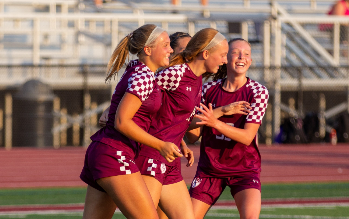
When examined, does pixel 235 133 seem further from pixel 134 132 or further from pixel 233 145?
pixel 134 132

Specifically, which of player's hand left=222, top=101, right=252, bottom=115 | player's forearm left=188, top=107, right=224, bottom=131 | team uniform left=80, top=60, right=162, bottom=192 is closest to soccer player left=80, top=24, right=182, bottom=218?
team uniform left=80, top=60, right=162, bottom=192

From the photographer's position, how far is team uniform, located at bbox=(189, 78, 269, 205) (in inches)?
206

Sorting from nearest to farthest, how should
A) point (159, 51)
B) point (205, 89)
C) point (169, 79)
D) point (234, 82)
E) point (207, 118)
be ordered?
point (159, 51), point (169, 79), point (207, 118), point (234, 82), point (205, 89)

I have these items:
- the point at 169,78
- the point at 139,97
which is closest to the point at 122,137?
the point at 139,97

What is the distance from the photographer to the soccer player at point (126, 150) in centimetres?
398

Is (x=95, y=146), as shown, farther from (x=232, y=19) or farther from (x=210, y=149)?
(x=232, y=19)

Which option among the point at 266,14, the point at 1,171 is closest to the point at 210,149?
the point at 1,171

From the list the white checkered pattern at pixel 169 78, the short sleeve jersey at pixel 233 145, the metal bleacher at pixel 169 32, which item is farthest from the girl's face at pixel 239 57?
the metal bleacher at pixel 169 32

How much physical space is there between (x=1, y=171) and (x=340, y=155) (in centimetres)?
781

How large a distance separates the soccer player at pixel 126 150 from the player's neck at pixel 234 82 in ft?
3.92

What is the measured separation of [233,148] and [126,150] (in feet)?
4.59

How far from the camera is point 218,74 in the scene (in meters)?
5.66

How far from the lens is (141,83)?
158 inches

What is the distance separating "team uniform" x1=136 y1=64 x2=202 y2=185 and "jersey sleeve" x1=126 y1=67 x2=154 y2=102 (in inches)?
22.5
